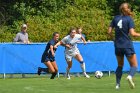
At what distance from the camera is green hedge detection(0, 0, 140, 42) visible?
2777 centimetres

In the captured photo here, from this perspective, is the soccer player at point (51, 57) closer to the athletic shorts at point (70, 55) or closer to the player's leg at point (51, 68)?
the player's leg at point (51, 68)

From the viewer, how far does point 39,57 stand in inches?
824

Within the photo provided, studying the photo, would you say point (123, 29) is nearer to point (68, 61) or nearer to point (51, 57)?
point (51, 57)

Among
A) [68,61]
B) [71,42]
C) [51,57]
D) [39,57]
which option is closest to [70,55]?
[68,61]

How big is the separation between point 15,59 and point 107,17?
11.4 metres

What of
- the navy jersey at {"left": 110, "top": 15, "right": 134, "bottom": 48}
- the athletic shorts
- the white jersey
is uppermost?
the navy jersey at {"left": 110, "top": 15, "right": 134, "bottom": 48}

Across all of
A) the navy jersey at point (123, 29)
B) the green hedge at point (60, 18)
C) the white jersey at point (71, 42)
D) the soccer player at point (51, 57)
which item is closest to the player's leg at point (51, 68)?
the soccer player at point (51, 57)

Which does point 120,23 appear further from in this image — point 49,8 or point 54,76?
point 49,8

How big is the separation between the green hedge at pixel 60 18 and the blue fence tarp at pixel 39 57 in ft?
19.7

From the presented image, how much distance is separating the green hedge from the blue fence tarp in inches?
236

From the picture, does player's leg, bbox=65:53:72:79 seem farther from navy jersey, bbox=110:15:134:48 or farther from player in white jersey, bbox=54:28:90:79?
navy jersey, bbox=110:15:134:48

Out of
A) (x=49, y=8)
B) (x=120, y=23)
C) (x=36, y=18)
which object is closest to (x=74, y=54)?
(x=120, y=23)

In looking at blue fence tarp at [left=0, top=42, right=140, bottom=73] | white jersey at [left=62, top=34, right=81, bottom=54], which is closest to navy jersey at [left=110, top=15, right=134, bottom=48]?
white jersey at [left=62, top=34, right=81, bottom=54]

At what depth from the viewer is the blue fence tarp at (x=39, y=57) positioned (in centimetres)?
2058
